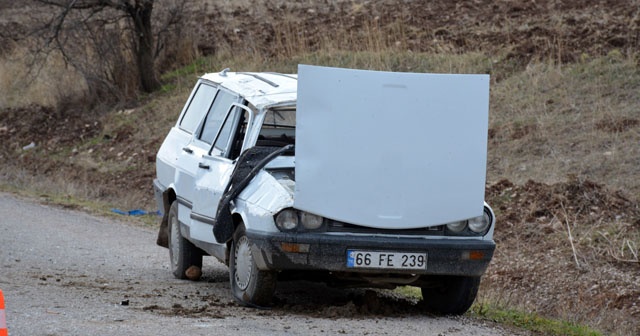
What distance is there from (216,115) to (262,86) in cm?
66

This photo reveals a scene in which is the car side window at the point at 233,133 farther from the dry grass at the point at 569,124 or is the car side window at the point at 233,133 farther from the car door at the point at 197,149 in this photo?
the dry grass at the point at 569,124

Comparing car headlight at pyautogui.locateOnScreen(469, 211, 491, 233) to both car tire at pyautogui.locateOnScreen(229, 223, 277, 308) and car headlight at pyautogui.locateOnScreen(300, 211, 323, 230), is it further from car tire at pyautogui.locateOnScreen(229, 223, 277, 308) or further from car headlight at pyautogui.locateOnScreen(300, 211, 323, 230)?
car tire at pyautogui.locateOnScreen(229, 223, 277, 308)

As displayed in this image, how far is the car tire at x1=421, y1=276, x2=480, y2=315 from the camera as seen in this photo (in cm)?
842

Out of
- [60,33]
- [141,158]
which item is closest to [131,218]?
[141,158]

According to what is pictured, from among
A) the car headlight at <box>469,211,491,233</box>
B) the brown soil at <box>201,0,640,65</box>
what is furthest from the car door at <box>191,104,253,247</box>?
the brown soil at <box>201,0,640,65</box>

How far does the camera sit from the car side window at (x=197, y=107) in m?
10.5

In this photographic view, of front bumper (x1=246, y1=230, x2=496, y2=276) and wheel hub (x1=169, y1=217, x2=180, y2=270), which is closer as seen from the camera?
front bumper (x1=246, y1=230, x2=496, y2=276)

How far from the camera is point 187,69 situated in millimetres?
26406

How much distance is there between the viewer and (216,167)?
9273 mm

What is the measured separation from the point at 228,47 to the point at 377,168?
1906cm

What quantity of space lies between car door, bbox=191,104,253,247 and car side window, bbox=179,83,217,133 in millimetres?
878

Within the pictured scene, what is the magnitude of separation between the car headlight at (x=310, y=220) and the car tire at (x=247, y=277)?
463mm

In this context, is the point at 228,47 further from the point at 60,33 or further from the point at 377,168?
the point at 377,168

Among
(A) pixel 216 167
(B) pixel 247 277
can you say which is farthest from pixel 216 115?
(B) pixel 247 277
